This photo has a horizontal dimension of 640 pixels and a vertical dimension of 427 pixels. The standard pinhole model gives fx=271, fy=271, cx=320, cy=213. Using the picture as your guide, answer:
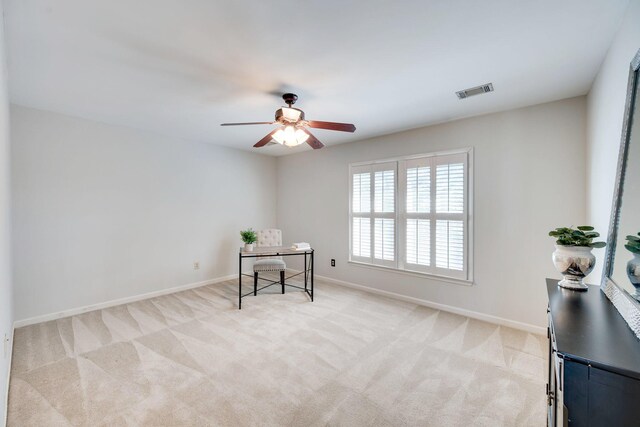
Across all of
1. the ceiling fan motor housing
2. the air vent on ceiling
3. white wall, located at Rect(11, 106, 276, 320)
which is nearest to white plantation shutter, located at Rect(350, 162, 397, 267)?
the air vent on ceiling

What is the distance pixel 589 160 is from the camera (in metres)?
2.56

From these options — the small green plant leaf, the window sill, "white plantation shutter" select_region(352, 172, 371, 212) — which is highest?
"white plantation shutter" select_region(352, 172, 371, 212)

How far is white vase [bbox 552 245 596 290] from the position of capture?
1.58 meters

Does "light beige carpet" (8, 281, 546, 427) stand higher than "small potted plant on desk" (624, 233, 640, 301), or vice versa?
"small potted plant on desk" (624, 233, 640, 301)

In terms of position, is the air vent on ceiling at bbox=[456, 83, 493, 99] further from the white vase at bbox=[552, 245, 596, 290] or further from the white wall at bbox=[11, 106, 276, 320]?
the white wall at bbox=[11, 106, 276, 320]

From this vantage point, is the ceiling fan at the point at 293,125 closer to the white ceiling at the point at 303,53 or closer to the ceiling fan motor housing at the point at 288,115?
the ceiling fan motor housing at the point at 288,115

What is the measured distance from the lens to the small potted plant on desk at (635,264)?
116 cm

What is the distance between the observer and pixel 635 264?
1.20 metres

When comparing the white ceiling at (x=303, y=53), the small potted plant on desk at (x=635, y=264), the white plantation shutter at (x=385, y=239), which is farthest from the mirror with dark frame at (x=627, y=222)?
the white plantation shutter at (x=385, y=239)

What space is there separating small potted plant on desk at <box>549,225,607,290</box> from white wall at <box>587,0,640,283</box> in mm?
568

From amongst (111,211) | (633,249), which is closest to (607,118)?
(633,249)

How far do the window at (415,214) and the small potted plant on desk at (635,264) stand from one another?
7.04ft

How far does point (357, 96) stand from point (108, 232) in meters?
3.67

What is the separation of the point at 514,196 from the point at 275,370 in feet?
10.2
